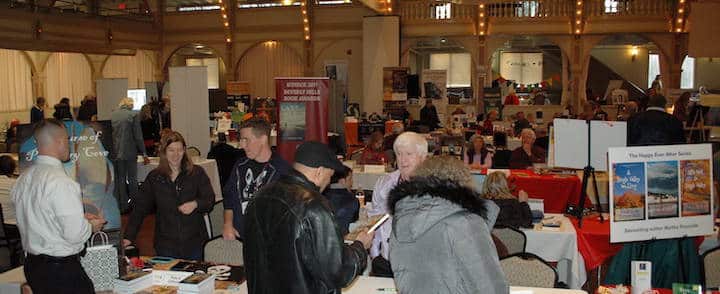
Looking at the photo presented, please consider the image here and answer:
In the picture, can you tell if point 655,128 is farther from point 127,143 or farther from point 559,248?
point 127,143

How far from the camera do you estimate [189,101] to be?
35.5ft

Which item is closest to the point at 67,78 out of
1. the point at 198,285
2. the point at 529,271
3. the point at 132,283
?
the point at 132,283

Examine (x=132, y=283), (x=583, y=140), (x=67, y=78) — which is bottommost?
(x=132, y=283)

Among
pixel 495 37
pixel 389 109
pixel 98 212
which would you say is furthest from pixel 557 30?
pixel 98 212

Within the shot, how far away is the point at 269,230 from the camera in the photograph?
2641 millimetres

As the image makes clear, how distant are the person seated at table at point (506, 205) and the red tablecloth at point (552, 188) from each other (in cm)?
240

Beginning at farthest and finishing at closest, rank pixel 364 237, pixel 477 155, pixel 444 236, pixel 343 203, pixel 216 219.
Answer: pixel 477 155 < pixel 216 219 < pixel 343 203 < pixel 364 237 < pixel 444 236

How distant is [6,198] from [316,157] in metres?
5.27

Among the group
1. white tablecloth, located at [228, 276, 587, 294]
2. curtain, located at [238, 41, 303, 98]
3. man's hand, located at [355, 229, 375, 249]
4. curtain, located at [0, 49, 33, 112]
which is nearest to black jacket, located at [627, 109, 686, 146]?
white tablecloth, located at [228, 276, 587, 294]

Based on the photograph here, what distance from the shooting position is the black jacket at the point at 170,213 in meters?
4.61

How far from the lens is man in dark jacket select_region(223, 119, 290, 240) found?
425 centimetres

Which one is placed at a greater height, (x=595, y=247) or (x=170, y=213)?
(x=170, y=213)

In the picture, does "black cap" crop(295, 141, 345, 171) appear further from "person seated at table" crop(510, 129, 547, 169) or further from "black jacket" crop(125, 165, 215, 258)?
"person seated at table" crop(510, 129, 547, 169)

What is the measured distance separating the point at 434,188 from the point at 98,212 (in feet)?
Result: 8.88
